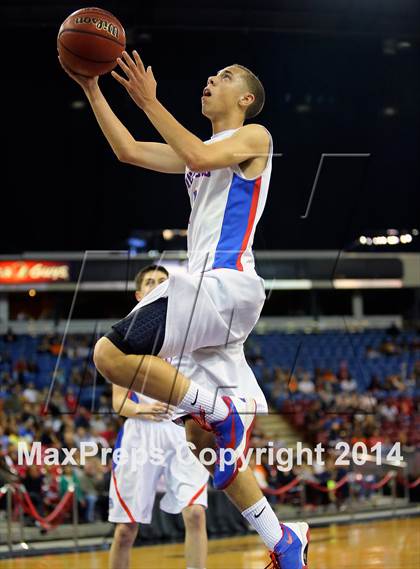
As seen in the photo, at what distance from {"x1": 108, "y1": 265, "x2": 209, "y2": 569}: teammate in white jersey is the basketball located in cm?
177

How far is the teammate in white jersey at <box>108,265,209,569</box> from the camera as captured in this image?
5.37 meters

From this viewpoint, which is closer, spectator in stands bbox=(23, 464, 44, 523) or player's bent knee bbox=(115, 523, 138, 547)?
player's bent knee bbox=(115, 523, 138, 547)

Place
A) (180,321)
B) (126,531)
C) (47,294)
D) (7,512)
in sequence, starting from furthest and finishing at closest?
(47,294) < (7,512) < (126,531) < (180,321)

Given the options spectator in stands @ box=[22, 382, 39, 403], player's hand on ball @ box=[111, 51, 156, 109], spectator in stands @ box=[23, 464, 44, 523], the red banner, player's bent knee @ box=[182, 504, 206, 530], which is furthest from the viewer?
the red banner

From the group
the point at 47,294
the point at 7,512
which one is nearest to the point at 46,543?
the point at 7,512

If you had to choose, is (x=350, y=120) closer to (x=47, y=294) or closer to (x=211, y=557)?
(x=211, y=557)

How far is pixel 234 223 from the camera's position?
4.07 m

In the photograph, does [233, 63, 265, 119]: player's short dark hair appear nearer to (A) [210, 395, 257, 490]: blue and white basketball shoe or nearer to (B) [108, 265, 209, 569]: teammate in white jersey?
(A) [210, 395, 257, 490]: blue and white basketball shoe

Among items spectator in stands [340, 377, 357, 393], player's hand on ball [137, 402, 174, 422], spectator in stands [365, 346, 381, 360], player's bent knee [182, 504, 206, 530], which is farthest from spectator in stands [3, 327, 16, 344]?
player's bent knee [182, 504, 206, 530]

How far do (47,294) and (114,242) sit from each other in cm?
503

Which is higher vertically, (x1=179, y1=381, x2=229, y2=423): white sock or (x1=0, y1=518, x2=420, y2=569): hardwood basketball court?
(x1=179, y1=381, x2=229, y2=423): white sock

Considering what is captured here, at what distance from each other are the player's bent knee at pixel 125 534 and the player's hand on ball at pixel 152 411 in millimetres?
652

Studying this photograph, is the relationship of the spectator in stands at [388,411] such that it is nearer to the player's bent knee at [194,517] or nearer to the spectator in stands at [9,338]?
the spectator in stands at [9,338]

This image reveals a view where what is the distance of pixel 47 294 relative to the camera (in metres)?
21.8
